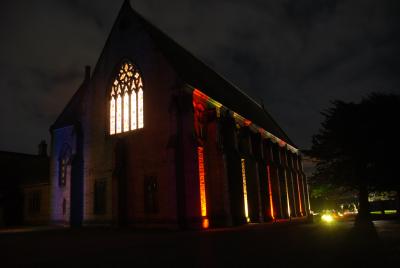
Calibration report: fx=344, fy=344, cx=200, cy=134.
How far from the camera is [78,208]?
30375 mm

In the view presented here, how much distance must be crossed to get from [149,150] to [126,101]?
568cm

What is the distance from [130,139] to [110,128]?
10.5ft

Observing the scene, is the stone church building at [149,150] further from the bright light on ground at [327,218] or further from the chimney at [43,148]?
the chimney at [43,148]

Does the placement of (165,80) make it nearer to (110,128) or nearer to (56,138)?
(110,128)

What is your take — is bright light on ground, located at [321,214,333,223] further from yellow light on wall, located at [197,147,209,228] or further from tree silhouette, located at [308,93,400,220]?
yellow light on wall, located at [197,147,209,228]

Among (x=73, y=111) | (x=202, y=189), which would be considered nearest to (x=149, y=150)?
(x=202, y=189)

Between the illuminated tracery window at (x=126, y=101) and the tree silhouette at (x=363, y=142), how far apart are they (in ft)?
50.3

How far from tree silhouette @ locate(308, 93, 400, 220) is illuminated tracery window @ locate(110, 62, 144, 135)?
15.3 metres

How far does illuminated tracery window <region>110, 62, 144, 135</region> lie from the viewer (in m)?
29.0

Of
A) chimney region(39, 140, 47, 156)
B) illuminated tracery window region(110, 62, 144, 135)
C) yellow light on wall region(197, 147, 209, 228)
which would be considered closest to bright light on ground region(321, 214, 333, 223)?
yellow light on wall region(197, 147, 209, 228)

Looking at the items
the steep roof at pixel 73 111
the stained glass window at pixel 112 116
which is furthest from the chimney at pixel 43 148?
the stained glass window at pixel 112 116

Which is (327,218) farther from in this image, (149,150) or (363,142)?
(149,150)

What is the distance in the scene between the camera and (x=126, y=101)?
3003 cm

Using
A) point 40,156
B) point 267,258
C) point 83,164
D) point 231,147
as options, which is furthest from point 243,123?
point 40,156
